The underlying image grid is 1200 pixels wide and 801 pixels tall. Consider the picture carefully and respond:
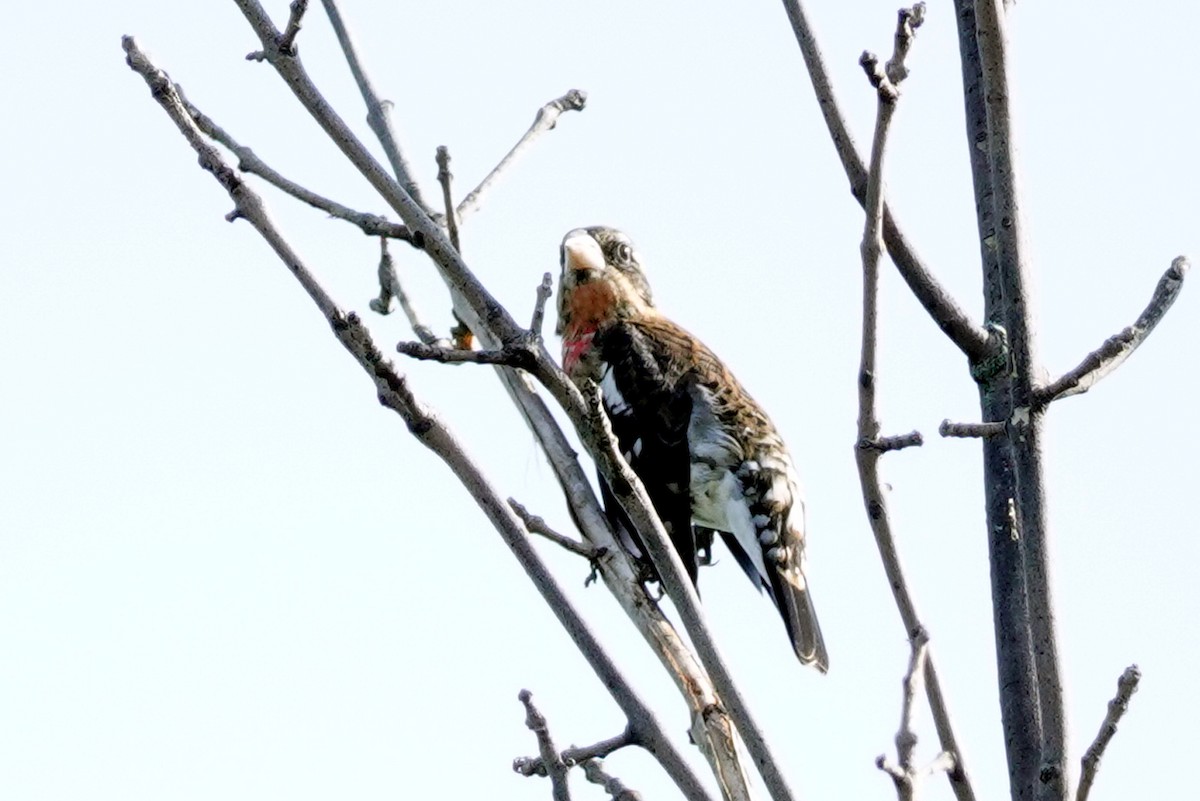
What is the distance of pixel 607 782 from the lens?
2896 mm

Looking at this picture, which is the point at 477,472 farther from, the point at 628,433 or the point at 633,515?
the point at 628,433

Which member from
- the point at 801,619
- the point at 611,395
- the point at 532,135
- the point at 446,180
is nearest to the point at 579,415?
the point at 446,180

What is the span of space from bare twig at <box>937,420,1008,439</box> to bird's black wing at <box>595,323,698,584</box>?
2.93 meters

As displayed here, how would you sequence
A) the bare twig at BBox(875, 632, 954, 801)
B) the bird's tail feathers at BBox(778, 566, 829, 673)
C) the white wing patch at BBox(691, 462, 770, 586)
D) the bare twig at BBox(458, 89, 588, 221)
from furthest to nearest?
the white wing patch at BBox(691, 462, 770, 586), the bird's tail feathers at BBox(778, 566, 829, 673), the bare twig at BBox(458, 89, 588, 221), the bare twig at BBox(875, 632, 954, 801)

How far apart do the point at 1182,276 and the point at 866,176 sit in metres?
0.54

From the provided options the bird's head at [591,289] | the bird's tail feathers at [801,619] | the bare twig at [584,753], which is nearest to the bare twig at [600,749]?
the bare twig at [584,753]

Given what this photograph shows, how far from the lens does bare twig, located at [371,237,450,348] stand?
4027 mm

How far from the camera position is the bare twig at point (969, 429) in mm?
2557

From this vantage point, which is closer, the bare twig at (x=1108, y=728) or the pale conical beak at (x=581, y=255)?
the bare twig at (x=1108, y=728)

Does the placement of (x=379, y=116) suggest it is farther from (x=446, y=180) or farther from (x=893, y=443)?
(x=893, y=443)

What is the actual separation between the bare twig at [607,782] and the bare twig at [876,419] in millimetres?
509

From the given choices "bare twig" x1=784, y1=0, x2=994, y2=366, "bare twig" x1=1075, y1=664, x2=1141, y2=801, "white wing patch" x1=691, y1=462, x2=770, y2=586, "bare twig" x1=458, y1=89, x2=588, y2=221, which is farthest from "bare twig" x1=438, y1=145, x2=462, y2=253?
"white wing patch" x1=691, y1=462, x2=770, y2=586

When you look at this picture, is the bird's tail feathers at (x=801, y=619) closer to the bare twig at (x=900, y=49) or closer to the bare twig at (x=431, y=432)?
the bare twig at (x=431, y=432)

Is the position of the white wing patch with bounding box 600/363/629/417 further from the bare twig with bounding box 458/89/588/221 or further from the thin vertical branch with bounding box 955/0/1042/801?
the thin vertical branch with bounding box 955/0/1042/801
